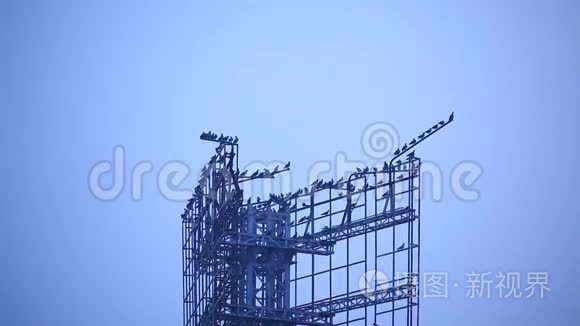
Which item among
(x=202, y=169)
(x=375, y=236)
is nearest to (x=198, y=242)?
(x=202, y=169)

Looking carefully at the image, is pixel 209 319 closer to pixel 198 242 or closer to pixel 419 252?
pixel 198 242

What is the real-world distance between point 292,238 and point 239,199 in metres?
2.70

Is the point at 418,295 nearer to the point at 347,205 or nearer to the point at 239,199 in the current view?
the point at 347,205

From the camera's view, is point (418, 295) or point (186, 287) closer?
point (418, 295)

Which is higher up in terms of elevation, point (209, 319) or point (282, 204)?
point (282, 204)

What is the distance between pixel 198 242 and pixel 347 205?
21.6 ft

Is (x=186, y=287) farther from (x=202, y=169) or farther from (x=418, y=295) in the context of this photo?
(x=418, y=295)

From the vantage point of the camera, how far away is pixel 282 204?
5753 centimetres

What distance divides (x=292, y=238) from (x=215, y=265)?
3.24 meters

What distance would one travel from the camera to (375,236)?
58969 mm

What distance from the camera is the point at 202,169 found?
59906mm

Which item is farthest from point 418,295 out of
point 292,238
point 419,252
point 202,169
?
point 202,169

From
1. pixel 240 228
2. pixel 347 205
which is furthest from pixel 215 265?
pixel 347 205

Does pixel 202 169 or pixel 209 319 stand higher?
pixel 202 169
